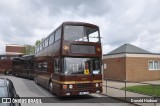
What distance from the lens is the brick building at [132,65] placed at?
3309 centimetres

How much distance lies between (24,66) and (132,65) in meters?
15.2

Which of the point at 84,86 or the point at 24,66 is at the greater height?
the point at 24,66

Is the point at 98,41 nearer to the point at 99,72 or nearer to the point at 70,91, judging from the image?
the point at 99,72

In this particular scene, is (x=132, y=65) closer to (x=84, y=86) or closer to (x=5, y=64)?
(x=84, y=86)

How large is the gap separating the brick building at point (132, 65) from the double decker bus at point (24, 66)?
10.0 meters

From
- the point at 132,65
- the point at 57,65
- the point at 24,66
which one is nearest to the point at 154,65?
the point at 132,65

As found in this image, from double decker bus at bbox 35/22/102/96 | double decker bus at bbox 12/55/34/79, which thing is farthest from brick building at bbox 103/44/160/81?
double decker bus at bbox 35/22/102/96

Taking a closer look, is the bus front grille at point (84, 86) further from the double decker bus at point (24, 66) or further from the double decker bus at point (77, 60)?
the double decker bus at point (24, 66)

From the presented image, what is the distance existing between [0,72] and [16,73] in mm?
7595

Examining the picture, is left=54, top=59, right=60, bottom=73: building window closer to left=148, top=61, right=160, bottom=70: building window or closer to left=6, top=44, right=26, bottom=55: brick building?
left=148, top=61, right=160, bottom=70: building window

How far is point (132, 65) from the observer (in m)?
33.2

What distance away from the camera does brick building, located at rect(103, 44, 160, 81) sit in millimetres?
33094

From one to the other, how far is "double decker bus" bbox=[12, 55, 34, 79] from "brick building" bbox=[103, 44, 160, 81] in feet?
32.9

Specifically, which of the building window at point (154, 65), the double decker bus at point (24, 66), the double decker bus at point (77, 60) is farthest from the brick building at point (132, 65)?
the double decker bus at point (77, 60)
